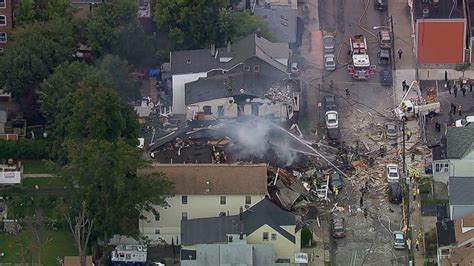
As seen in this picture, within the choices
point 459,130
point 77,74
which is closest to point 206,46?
point 77,74

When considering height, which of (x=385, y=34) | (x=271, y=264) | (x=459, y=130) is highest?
(x=385, y=34)

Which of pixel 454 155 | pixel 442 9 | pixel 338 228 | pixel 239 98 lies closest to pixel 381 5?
pixel 442 9

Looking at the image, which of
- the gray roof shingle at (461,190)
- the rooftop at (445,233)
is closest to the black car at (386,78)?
the gray roof shingle at (461,190)

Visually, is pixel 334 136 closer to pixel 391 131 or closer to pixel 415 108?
pixel 391 131

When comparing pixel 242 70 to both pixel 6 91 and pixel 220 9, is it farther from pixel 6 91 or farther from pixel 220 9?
pixel 6 91

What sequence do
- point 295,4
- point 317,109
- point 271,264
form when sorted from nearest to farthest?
point 271,264 < point 317,109 < point 295,4

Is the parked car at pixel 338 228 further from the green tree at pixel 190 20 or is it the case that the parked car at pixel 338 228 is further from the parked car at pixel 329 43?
the green tree at pixel 190 20
